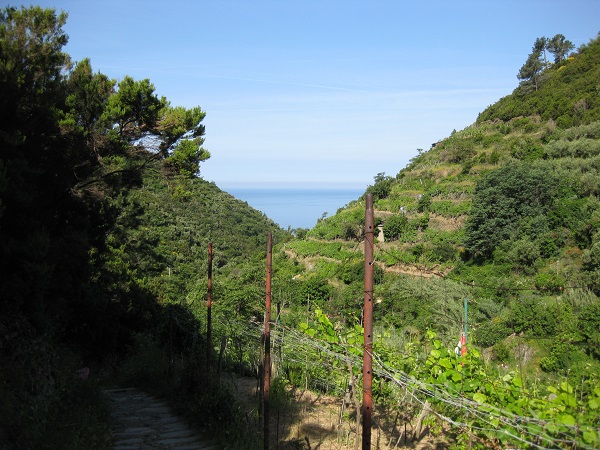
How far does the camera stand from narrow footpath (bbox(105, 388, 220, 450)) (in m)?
5.72

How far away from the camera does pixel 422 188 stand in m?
38.8

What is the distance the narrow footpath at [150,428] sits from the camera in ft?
18.8

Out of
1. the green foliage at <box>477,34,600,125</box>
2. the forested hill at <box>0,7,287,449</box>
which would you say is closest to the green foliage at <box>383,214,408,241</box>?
the green foliage at <box>477,34,600,125</box>

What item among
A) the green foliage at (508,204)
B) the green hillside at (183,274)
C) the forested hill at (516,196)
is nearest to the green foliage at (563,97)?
the forested hill at (516,196)

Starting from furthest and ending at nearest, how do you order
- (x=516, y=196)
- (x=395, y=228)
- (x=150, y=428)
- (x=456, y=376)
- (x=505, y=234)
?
(x=395, y=228), (x=516, y=196), (x=505, y=234), (x=150, y=428), (x=456, y=376)

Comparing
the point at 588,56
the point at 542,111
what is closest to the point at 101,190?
the point at 542,111

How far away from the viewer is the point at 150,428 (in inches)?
247

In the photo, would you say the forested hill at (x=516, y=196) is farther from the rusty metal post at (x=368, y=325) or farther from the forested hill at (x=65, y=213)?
the rusty metal post at (x=368, y=325)

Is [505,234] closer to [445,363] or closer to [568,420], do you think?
[445,363]

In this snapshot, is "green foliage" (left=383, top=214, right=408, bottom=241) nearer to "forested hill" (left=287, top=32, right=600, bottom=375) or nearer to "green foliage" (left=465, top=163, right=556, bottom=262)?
"forested hill" (left=287, top=32, right=600, bottom=375)

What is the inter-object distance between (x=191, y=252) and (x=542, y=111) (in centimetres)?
2894

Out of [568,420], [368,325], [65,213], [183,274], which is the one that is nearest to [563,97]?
[183,274]

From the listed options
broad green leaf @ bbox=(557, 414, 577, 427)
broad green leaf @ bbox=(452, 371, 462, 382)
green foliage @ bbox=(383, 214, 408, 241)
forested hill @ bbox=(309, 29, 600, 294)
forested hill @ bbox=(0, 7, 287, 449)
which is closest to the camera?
broad green leaf @ bbox=(557, 414, 577, 427)

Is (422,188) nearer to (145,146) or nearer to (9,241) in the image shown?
(145,146)
